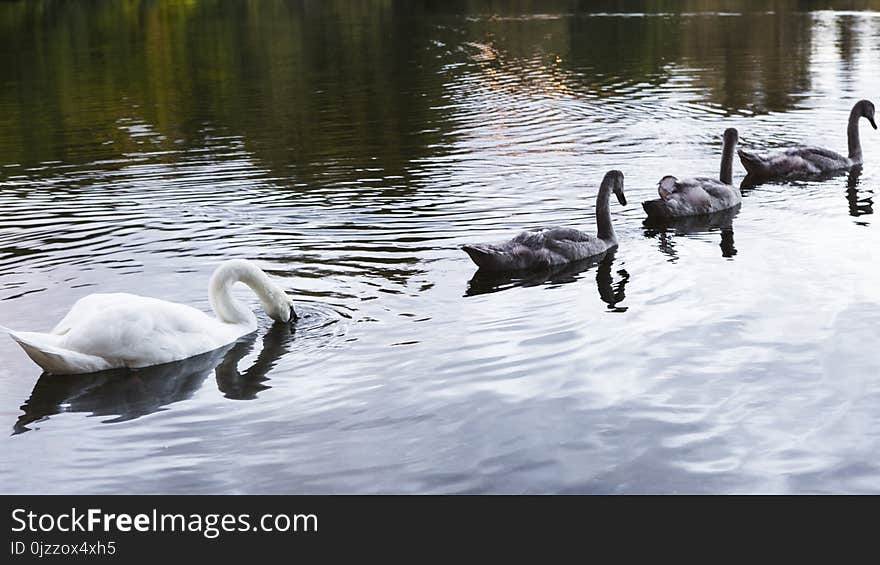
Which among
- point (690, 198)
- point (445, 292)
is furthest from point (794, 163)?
point (445, 292)

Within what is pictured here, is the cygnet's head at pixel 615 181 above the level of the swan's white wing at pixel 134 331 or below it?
above

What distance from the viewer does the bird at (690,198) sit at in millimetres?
20000

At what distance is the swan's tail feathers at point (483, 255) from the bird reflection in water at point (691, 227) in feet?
10.2

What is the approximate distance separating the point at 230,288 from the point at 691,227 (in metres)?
8.66

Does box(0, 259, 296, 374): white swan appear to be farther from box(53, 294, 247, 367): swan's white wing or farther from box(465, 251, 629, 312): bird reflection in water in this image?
box(465, 251, 629, 312): bird reflection in water

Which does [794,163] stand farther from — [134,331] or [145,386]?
[145,386]

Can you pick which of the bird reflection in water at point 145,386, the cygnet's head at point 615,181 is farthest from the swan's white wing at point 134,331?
the cygnet's head at point 615,181

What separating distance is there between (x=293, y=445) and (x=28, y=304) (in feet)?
20.6

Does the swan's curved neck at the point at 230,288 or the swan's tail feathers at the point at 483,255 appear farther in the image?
the swan's tail feathers at the point at 483,255

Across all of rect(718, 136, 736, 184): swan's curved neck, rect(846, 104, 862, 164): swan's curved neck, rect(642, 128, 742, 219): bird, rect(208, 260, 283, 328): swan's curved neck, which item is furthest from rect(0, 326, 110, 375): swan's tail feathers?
rect(846, 104, 862, 164): swan's curved neck

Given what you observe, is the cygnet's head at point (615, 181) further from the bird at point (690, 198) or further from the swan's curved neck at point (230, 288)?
the swan's curved neck at point (230, 288)

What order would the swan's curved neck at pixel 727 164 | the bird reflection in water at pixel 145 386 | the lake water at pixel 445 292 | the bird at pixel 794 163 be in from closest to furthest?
the lake water at pixel 445 292
the bird reflection in water at pixel 145 386
the swan's curved neck at pixel 727 164
the bird at pixel 794 163

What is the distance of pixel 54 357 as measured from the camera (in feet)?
41.8

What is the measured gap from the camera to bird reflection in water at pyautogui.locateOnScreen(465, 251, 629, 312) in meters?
16.1
